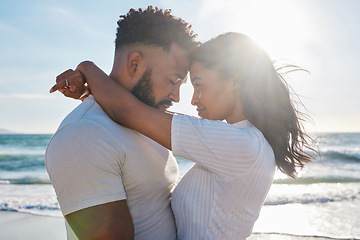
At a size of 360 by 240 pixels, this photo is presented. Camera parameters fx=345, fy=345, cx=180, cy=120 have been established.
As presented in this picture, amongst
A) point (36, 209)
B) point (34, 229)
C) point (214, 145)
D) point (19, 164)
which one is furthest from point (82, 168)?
point (19, 164)

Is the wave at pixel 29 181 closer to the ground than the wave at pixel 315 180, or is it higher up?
closer to the ground

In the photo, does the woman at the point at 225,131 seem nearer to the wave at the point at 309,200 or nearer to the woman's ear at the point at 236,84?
the woman's ear at the point at 236,84

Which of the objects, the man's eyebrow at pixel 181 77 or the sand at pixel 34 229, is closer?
the man's eyebrow at pixel 181 77

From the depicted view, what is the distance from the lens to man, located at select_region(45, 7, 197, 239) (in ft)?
5.32

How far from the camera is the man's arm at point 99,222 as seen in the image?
5.28 feet

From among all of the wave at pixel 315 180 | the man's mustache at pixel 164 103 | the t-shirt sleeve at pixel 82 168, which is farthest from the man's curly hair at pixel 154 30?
the wave at pixel 315 180

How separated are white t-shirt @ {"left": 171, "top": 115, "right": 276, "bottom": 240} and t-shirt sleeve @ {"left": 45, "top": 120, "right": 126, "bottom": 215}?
36 cm

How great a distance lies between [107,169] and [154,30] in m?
1.13

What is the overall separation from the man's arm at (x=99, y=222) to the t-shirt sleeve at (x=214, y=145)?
437 mm

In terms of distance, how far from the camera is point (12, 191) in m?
10.5

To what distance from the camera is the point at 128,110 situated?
1916 millimetres

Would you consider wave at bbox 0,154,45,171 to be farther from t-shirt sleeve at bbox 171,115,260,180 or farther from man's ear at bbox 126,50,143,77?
t-shirt sleeve at bbox 171,115,260,180

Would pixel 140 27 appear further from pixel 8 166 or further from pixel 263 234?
pixel 8 166

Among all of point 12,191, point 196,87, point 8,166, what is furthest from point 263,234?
point 8,166
